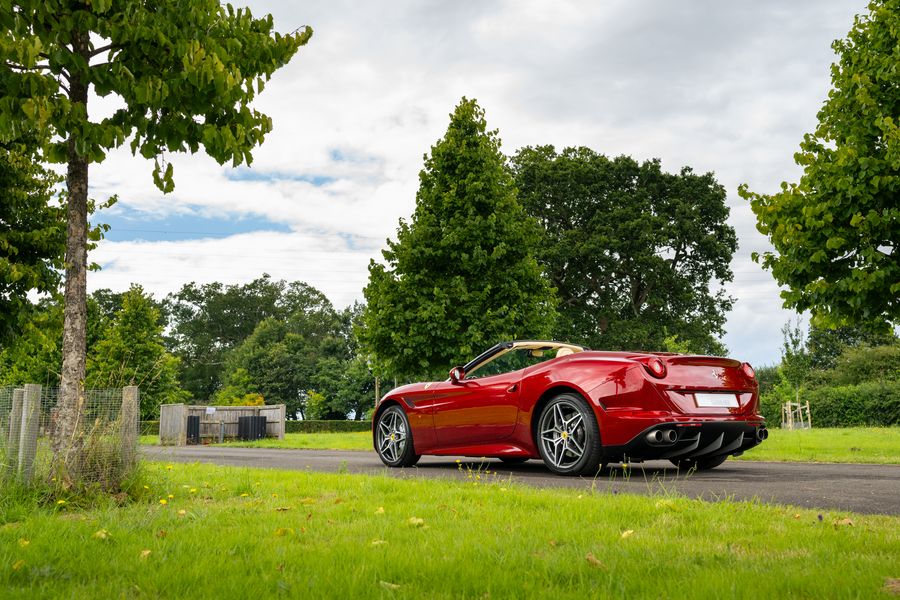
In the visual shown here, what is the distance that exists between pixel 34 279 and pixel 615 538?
11.0 m

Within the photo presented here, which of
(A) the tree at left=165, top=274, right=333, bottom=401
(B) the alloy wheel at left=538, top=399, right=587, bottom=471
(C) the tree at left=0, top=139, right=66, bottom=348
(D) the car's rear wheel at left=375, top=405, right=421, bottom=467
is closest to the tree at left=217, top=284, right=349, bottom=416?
(A) the tree at left=165, top=274, right=333, bottom=401

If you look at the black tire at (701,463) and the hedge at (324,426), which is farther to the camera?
the hedge at (324,426)

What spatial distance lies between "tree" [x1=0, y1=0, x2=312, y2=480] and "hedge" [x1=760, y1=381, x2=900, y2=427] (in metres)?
36.7

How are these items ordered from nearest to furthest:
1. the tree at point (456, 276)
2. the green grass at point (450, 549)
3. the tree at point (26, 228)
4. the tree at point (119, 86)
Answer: the green grass at point (450, 549), the tree at point (119, 86), the tree at point (26, 228), the tree at point (456, 276)

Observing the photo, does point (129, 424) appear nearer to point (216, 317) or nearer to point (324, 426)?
point (324, 426)

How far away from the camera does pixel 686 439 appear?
292 inches

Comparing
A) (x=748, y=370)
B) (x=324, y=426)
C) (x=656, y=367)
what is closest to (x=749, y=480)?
(x=748, y=370)

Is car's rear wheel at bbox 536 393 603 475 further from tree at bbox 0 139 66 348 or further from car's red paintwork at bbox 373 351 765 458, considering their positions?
tree at bbox 0 139 66 348

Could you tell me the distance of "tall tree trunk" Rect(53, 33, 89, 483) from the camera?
5844 millimetres

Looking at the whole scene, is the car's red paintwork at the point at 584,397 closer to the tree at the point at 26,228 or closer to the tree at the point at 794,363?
the tree at the point at 26,228

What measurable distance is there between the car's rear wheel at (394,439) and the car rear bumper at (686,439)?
299cm

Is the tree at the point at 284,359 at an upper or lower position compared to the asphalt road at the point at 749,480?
upper

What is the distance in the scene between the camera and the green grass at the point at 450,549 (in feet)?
10.1

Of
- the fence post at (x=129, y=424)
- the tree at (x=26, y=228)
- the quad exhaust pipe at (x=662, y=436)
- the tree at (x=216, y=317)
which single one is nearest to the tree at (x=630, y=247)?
the tree at (x=26, y=228)
